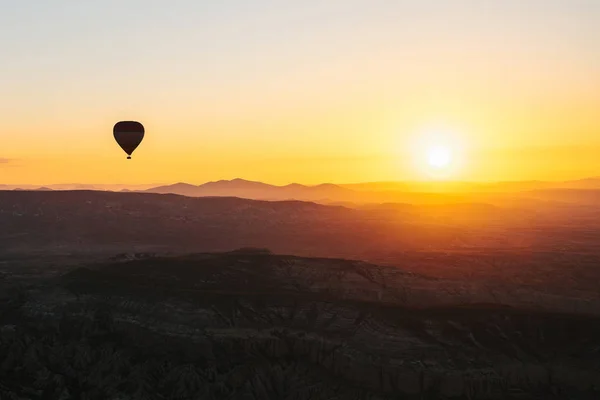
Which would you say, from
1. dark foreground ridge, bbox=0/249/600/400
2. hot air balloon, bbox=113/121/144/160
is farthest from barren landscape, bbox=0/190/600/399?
hot air balloon, bbox=113/121/144/160

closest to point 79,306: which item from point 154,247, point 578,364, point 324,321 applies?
point 324,321

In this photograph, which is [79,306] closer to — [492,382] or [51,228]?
[492,382]

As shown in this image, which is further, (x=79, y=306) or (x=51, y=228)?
(x=51, y=228)

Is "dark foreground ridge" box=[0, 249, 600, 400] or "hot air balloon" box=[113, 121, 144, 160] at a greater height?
"hot air balloon" box=[113, 121, 144, 160]

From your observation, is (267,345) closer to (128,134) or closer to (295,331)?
(295,331)

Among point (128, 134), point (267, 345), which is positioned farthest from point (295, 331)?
point (128, 134)

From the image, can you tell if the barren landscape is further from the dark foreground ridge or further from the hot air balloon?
the hot air balloon
